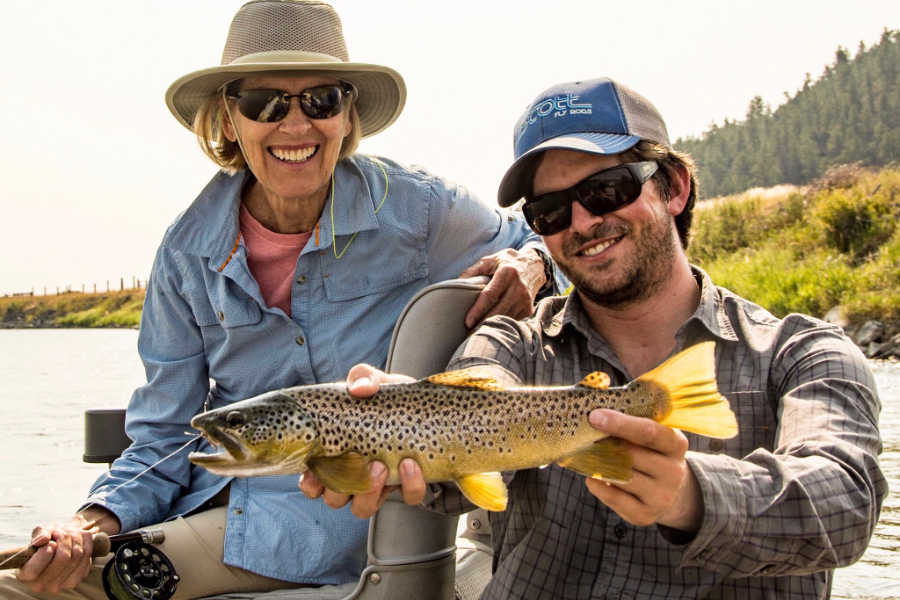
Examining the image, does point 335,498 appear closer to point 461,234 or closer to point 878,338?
point 461,234

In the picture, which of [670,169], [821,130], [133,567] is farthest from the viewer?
[821,130]

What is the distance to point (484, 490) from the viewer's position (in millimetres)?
2693

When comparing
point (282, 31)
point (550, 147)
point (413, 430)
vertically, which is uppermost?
point (282, 31)

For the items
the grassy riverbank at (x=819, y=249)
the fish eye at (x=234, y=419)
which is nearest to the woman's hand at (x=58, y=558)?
the fish eye at (x=234, y=419)

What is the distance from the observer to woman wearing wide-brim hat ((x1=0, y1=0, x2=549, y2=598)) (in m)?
3.98

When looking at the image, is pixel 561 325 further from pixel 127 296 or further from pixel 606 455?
pixel 127 296

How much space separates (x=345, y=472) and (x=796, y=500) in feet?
4.11

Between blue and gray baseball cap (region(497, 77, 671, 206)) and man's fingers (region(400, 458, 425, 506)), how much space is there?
1259 mm

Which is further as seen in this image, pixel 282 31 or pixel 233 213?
pixel 233 213

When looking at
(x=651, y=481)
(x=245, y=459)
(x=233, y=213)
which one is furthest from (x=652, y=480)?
(x=233, y=213)

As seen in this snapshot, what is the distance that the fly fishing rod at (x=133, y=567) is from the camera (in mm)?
3680

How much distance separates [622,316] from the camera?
11.0 ft

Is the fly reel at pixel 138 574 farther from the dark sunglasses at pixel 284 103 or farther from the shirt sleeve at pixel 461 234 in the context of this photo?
the dark sunglasses at pixel 284 103

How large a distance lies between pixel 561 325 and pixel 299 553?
161cm
